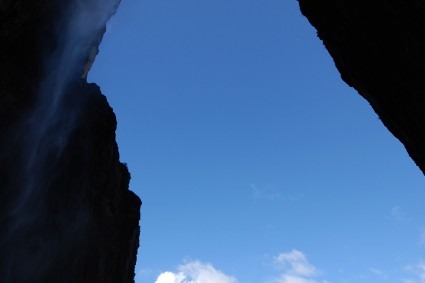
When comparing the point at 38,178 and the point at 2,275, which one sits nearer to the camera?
the point at 2,275

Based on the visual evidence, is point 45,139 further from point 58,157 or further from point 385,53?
point 385,53

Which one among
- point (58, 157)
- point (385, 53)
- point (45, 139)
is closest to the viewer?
point (385, 53)

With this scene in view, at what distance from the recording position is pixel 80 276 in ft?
109

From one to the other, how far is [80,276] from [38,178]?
879 cm

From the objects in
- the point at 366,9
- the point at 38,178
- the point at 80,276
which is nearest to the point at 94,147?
the point at 38,178

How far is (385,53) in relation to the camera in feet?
51.5

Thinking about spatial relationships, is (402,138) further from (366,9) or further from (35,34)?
(35,34)

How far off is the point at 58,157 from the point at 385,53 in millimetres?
28053

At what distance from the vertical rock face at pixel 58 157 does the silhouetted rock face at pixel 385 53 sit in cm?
1689

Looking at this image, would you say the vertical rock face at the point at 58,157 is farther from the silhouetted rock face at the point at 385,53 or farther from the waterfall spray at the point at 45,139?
the silhouetted rock face at the point at 385,53

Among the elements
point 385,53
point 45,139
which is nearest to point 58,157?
point 45,139

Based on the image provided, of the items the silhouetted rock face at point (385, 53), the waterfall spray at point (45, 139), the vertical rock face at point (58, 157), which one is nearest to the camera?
the silhouetted rock face at point (385, 53)

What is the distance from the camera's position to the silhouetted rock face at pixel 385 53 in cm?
1359

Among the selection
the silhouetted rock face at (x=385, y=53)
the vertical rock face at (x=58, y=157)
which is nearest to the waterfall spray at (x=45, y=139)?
the vertical rock face at (x=58, y=157)
